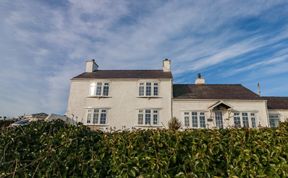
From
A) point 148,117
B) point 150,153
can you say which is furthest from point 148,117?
point 150,153

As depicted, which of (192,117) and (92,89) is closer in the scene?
(192,117)

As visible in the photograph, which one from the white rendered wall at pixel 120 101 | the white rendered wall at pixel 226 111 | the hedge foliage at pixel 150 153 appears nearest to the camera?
the hedge foliage at pixel 150 153

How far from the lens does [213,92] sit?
2550 centimetres

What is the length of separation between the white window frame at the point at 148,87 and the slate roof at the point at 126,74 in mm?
826

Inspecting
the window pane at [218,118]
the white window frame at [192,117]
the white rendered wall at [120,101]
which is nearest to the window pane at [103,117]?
the white rendered wall at [120,101]

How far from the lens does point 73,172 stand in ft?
13.0

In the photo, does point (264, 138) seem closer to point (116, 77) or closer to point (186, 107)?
point (186, 107)

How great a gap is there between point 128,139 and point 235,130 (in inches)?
86.9

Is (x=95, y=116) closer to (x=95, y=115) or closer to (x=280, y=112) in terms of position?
(x=95, y=115)

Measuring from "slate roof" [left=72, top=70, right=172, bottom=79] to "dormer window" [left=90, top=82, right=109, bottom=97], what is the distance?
0.96m

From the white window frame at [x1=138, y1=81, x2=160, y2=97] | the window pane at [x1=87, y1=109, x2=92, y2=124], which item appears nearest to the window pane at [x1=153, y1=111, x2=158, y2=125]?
the white window frame at [x1=138, y1=81, x2=160, y2=97]

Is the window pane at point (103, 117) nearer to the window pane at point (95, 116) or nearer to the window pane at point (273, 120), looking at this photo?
the window pane at point (95, 116)

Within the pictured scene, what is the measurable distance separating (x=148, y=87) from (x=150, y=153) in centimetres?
2123

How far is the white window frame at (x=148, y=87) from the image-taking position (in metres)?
24.9
